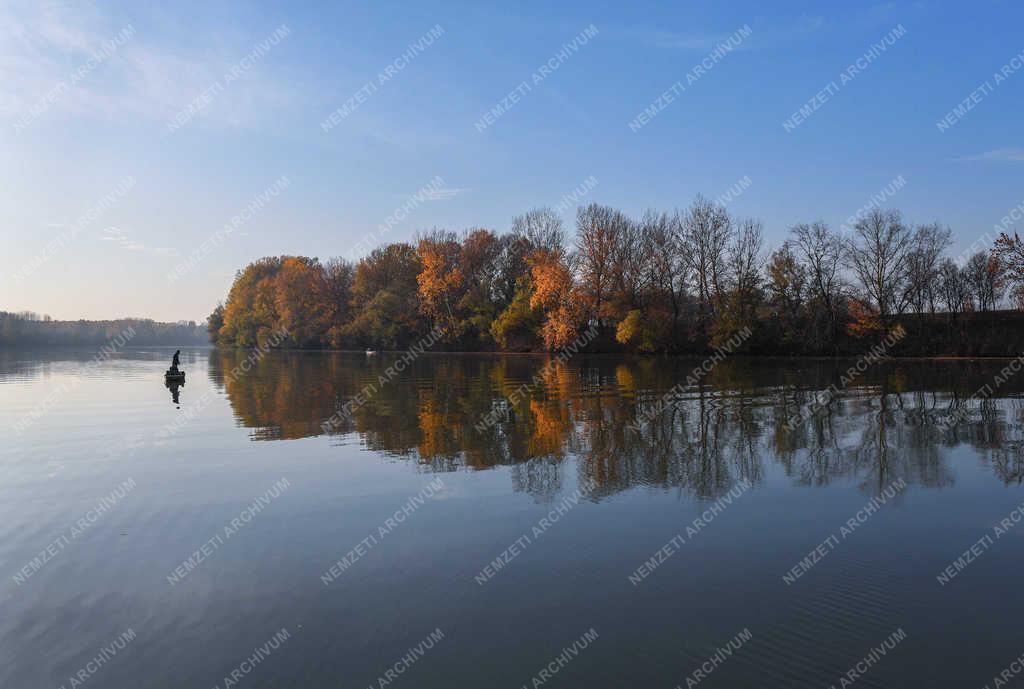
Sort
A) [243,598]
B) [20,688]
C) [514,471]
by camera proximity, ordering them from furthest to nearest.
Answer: [514,471] → [243,598] → [20,688]

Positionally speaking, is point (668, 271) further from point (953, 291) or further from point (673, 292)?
point (953, 291)

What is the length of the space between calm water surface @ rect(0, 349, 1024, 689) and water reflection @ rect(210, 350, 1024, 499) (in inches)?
5.5

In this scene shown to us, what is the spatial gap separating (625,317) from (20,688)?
6113cm

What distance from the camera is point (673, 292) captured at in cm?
6606

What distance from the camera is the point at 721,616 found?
20.2 feet

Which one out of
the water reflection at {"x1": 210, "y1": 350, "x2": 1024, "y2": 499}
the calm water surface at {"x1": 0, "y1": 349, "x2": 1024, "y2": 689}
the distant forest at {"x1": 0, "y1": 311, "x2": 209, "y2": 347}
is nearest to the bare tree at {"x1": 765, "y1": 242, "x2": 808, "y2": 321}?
the water reflection at {"x1": 210, "y1": 350, "x2": 1024, "y2": 499}

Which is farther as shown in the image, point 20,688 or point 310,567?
point 310,567

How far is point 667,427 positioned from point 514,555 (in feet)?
33.1

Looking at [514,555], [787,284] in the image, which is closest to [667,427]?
[514,555]

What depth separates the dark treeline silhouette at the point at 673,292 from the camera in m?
58.9

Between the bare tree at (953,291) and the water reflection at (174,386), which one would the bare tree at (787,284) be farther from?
the water reflection at (174,386)

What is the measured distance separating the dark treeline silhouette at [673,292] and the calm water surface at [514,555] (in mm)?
44441

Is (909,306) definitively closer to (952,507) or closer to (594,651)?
(952,507)

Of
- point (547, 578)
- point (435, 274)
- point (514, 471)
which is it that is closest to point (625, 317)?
point (435, 274)
